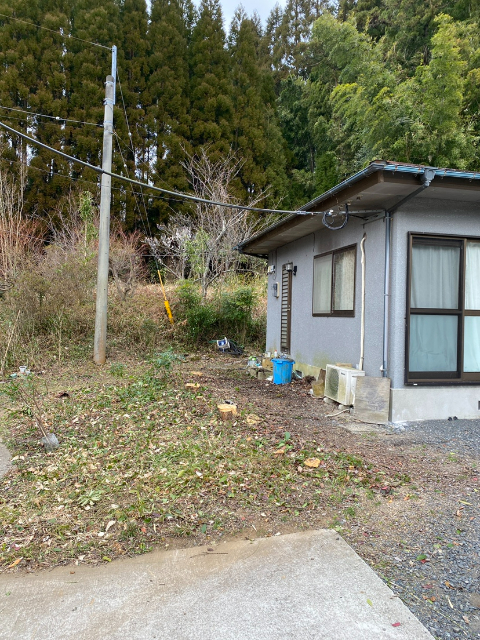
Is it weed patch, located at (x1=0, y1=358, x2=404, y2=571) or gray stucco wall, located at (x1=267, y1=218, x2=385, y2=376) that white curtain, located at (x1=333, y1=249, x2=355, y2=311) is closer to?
gray stucco wall, located at (x1=267, y1=218, x2=385, y2=376)

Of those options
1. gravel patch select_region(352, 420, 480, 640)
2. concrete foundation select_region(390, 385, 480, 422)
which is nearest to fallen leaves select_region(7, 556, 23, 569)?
gravel patch select_region(352, 420, 480, 640)

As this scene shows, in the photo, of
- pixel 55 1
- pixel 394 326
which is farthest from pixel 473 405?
pixel 55 1

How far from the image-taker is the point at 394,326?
5059 millimetres

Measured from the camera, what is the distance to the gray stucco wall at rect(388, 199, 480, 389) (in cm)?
506

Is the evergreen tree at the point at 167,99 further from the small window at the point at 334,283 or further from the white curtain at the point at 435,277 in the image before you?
the white curtain at the point at 435,277

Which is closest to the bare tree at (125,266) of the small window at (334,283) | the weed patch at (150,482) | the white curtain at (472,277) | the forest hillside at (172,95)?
the forest hillside at (172,95)

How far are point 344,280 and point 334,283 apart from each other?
28 centimetres

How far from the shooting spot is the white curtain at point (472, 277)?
5.32 meters

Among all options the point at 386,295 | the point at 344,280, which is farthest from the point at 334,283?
the point at 386,295

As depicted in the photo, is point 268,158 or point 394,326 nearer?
point 394,326

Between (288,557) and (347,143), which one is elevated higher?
(347,143)

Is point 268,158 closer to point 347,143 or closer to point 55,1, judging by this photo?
point 347,143

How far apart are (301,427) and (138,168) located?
49.9 feet

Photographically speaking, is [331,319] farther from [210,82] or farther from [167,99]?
[210,82]
